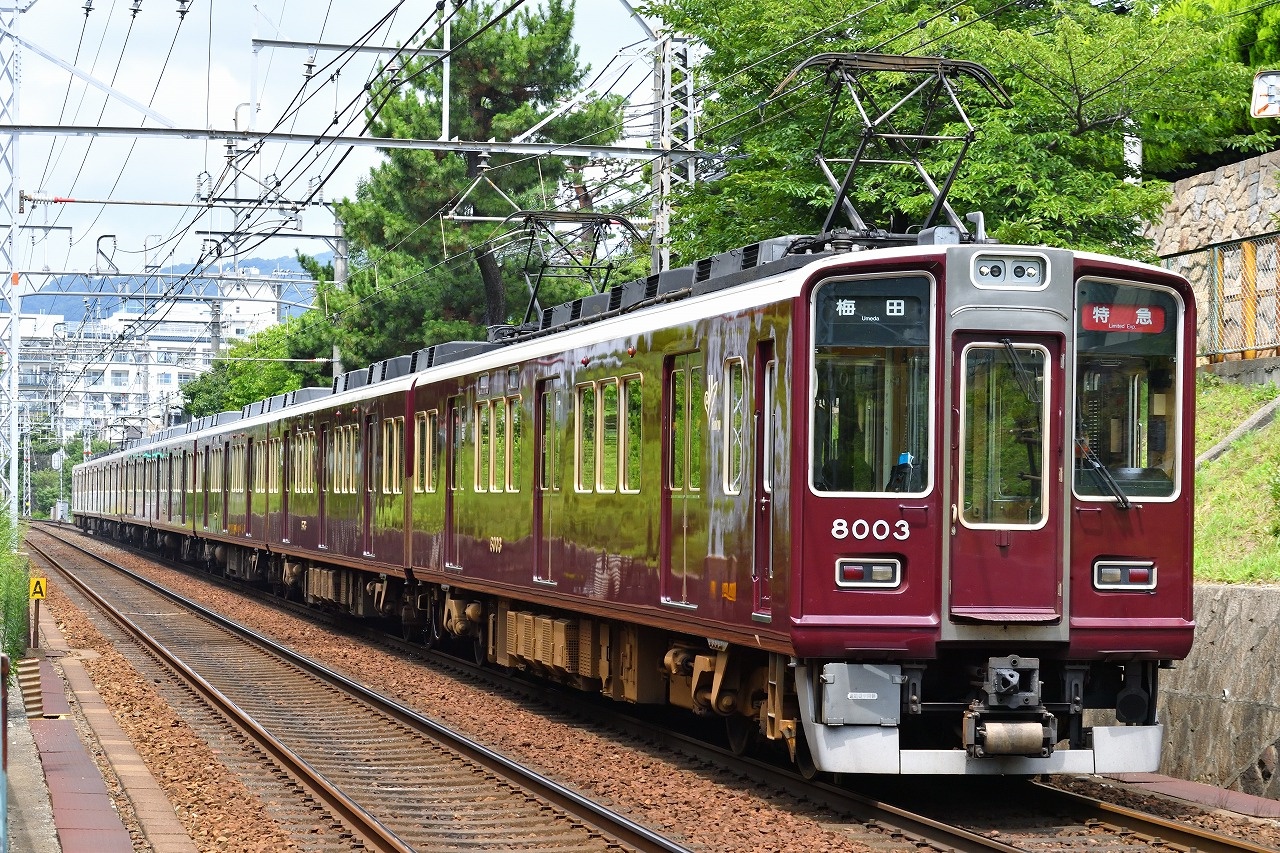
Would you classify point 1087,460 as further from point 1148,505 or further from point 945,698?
point 945,698

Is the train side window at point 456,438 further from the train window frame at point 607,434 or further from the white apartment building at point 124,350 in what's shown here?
the white apartment building at point 124,350

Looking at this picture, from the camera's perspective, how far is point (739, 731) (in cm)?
1108

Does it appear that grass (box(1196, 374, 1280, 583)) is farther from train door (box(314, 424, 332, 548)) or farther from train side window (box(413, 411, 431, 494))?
train door (box(314, 424, 332, 548))

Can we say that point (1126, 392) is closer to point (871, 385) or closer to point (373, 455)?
point (871, 385)

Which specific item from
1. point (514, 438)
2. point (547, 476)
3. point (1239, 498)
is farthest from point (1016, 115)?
point (547, 476)

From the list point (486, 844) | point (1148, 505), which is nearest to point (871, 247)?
point (1148, 505)

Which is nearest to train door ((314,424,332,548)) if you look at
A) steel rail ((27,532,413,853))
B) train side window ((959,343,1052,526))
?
steel rail ((27,532,413,853))

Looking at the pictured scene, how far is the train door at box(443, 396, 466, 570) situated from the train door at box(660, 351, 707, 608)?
5576 millimetres

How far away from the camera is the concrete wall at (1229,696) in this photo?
1001 centimetres

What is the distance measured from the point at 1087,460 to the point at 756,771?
272 centimetres

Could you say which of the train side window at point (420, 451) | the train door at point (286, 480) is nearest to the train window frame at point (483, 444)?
the train side window at point (420, 451)

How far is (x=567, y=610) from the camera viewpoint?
45.2 feet

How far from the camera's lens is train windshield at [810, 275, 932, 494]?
30.3ft

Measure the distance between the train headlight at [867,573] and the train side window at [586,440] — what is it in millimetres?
3817
